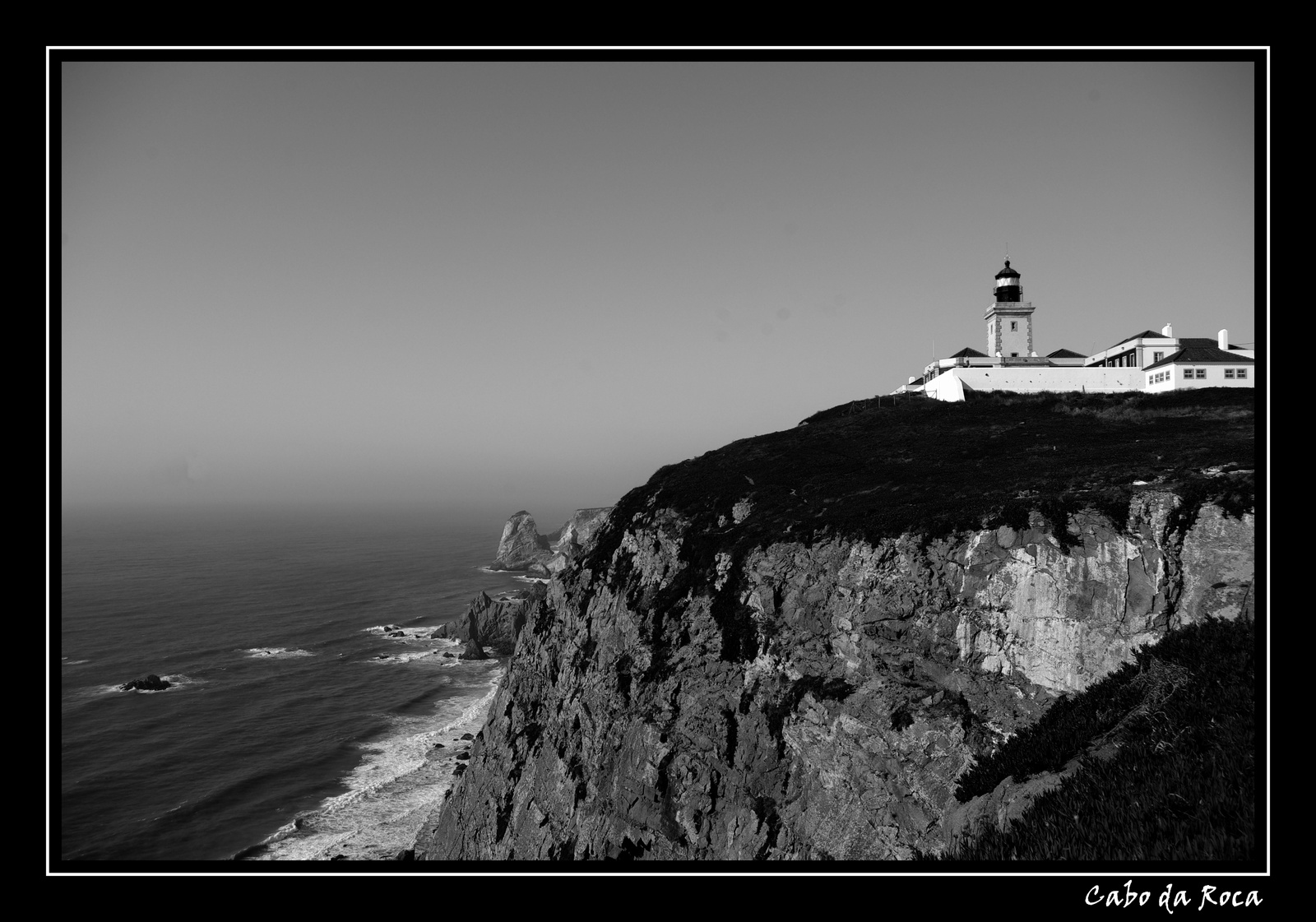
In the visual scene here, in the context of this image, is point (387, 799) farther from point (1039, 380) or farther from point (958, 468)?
point (1039, 380)

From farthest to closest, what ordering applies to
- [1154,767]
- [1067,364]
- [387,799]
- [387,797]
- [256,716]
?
1. [1067,364]
2. [256,716]
3. [387,797]
4. [387,799]
5. [1154,767]

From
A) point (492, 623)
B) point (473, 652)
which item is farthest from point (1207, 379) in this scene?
point (473, 652)

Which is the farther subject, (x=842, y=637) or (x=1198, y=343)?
(x=1198, y=343)

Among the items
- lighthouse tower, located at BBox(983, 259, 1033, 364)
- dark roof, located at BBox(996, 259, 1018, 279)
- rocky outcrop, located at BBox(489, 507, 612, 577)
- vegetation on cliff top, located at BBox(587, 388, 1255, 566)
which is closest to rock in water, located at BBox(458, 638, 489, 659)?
vegetation on cliff top, located at BBox(587, 388, 1255, 566)

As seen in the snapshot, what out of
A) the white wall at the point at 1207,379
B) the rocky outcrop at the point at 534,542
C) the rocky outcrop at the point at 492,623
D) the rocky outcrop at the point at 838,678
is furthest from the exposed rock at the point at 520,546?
the white wall at the point at 1207,379

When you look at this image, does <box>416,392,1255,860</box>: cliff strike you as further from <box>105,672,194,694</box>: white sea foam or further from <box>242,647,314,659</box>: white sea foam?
<box>242,647,314,659</box>: white sea foam
